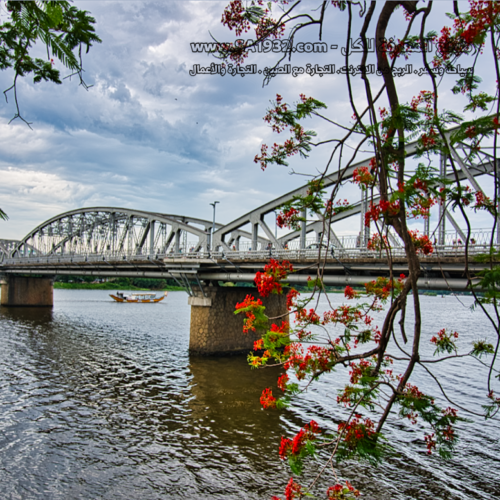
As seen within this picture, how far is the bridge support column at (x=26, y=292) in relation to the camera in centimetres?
6003

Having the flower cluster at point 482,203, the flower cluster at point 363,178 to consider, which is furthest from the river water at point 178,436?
the flower cluster at point 363,178

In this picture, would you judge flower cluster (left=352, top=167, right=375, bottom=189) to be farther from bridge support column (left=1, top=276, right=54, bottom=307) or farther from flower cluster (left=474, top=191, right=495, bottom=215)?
bridge support column (left=1, top=276, right=54, bottom=307)

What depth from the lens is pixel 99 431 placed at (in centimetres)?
1355

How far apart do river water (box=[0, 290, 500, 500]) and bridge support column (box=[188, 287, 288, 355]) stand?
2.29 metres

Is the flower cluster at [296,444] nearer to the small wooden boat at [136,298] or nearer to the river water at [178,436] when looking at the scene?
the river water at [178,436]

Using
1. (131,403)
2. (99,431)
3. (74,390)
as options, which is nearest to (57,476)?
(99,431)

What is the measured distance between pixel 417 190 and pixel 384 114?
1.53m

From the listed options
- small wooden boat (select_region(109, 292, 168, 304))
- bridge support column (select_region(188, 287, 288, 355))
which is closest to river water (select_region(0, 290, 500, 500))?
bridge support column (select_region(188, 287, 288, 355))

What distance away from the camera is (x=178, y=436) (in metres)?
13.3

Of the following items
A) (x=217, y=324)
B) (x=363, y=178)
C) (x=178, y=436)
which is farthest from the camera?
(x=217, y=324)

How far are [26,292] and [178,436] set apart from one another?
5717 centimetres

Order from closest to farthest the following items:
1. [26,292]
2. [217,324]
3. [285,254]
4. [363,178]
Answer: [363,178]
[285,254]
[217,324]
[26,292]

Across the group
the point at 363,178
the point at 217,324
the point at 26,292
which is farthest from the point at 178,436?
the point at 26,292

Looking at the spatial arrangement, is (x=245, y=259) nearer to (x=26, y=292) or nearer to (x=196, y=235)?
(x=196, y=235)
